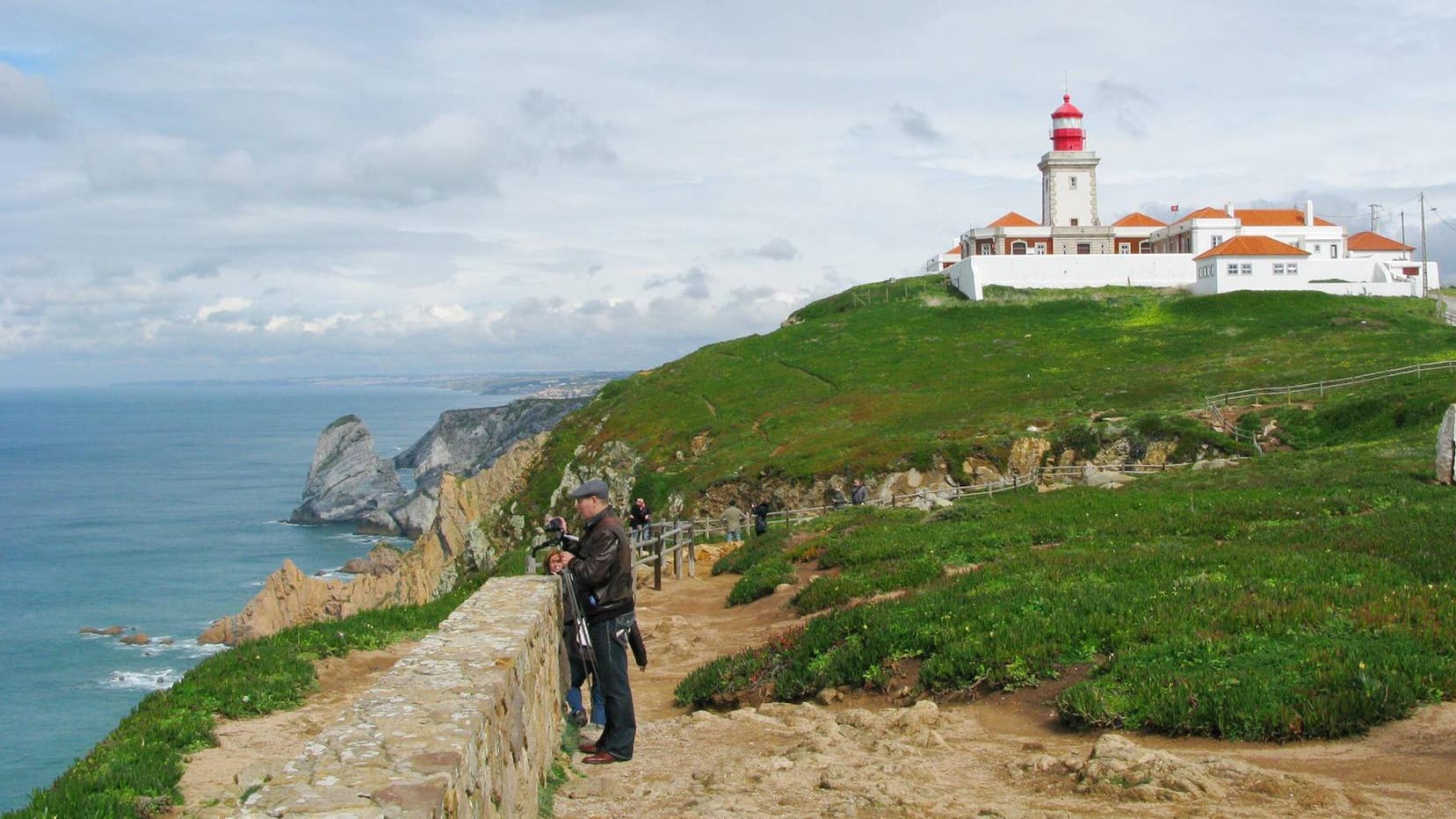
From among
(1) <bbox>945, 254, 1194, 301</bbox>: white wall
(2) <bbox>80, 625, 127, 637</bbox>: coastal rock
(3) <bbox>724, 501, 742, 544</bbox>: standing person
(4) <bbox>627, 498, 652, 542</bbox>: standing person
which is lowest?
(2) <bbox>80, 625, 127, 637</bbox>: coastal rock

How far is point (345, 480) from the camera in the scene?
142000 millimetres

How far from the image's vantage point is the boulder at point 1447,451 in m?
22.3

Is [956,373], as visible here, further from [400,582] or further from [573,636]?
[573,636]

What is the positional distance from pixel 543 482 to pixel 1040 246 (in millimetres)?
54826

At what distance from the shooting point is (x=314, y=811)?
4.66 m

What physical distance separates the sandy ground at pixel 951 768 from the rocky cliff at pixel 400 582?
43905 millimetres

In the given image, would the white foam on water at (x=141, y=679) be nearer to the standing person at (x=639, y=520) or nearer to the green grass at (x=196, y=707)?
the standing person at (x=639, y=520)

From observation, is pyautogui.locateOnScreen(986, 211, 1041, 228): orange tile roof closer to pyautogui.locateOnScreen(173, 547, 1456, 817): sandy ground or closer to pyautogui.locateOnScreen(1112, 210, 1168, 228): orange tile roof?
pyautogui.locateOnScreen(1112, 210, 1168, 228): orange tile roof

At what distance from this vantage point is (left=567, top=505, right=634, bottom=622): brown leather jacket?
928 cm

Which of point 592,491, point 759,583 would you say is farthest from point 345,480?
point 592,491

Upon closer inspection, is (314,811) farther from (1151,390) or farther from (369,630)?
(1151,390)

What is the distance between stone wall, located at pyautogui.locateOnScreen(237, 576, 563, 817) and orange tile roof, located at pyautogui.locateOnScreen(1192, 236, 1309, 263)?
87059mm

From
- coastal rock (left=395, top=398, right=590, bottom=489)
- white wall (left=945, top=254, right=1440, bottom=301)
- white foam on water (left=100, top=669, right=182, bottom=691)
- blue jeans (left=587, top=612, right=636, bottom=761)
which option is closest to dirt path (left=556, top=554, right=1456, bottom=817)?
blue jeans (left=587, top=612, right=636, bottom=761)

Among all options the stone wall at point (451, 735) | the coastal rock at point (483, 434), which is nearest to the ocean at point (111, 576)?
the coastal rock at point (483, 434)
